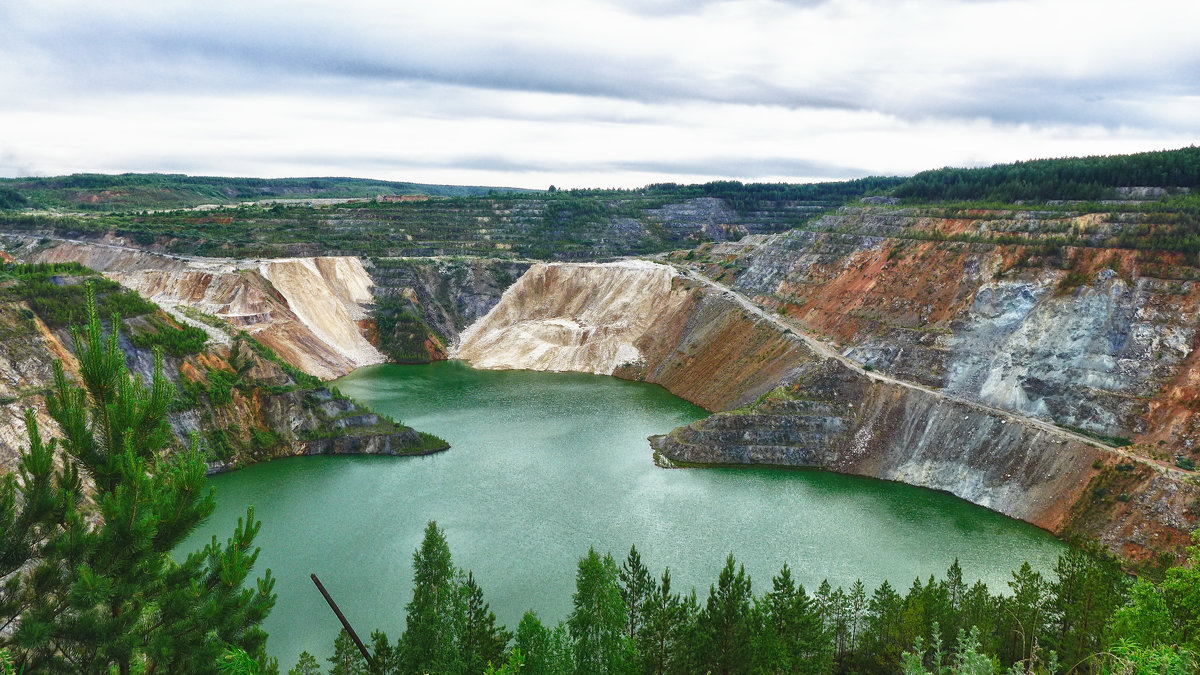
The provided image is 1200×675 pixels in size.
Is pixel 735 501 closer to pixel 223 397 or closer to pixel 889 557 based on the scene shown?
pixel 889 557

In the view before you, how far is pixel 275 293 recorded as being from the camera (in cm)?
8412

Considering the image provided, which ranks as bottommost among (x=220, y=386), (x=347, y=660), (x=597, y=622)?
(x=347, y=660)

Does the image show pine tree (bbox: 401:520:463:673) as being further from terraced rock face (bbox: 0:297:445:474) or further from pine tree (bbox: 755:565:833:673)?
terraced rock face (bbox: 0:297:445:474)

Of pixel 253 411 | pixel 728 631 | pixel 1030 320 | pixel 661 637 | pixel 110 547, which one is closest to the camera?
pixel 110 547

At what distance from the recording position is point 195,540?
37.5 meters

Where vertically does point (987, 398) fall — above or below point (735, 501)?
above

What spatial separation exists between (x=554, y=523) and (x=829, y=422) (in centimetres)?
2357

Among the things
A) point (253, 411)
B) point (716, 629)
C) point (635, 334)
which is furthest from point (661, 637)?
point (635, 334)

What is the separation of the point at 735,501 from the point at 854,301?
30.6 metres

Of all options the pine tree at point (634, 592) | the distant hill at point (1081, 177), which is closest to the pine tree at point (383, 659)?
the pine tree at point (634, 592)

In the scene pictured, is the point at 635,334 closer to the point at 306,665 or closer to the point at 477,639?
the point at 477,639

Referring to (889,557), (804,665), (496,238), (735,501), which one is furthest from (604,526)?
(496,238)

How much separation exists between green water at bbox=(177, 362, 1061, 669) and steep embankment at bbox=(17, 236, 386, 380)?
2775 centimetres

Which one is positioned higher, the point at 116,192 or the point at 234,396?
the point at 116,192
